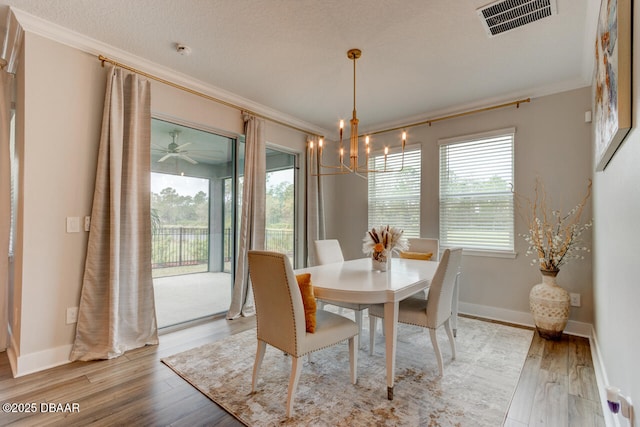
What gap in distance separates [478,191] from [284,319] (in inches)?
118

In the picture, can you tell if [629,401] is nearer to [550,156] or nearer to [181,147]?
[550,156]

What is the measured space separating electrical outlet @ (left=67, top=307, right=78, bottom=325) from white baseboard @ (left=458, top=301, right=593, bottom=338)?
3.98 metres

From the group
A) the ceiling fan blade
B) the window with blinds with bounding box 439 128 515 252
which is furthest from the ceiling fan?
the window with blinds with bounding box 439 128 515 252

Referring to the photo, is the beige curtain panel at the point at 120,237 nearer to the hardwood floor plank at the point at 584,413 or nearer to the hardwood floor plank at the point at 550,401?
the hardwood floor plank at the point at 550,401

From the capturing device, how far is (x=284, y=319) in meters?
1.88

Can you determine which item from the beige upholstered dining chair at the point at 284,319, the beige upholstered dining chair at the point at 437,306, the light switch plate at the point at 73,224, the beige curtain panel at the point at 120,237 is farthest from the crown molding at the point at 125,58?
the beige upholstered dining chair at the point at 437,306

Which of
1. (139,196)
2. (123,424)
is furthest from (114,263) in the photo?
(123,424)

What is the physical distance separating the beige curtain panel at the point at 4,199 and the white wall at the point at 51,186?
1.18ft

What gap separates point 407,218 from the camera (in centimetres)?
441

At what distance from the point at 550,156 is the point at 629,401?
275 cm

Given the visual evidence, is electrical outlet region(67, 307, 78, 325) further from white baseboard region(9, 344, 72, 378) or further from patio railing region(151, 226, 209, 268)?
patio railing region(151, 226, 209, 268)

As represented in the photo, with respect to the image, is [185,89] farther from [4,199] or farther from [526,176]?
[526,176]

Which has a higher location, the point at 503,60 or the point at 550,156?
the point at 503,60

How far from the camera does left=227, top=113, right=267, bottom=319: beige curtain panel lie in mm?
3666
